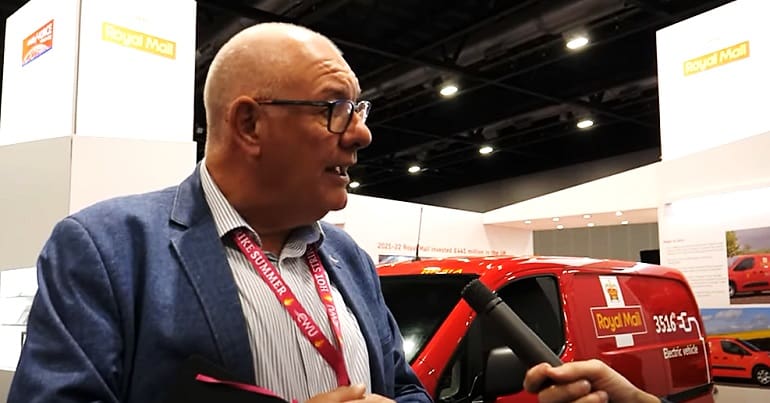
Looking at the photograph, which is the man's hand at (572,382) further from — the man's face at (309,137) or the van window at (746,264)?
the van window at (746,264)

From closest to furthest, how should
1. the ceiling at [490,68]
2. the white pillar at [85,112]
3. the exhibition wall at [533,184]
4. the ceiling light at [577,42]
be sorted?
the white pillar at [85,112]
the ceiling at [490,68]
the ceiling light at [577,42]
the exhibition wall at [533,184]

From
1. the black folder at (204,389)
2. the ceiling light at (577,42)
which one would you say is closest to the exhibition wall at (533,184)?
the ceiling light at (577,42)

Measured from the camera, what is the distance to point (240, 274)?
1.28m

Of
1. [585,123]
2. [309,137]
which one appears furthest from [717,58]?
[585,123]

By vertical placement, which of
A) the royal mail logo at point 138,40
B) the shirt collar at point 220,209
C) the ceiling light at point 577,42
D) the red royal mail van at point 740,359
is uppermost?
the ceiling light at point 577,42

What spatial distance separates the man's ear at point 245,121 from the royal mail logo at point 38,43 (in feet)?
10.2

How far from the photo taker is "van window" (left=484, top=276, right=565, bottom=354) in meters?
3.40

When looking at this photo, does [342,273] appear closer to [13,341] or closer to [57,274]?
[57,274]

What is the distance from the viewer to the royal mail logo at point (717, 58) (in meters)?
5.52

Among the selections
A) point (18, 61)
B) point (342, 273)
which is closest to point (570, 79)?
point (18, 61)

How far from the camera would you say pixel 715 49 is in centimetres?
574

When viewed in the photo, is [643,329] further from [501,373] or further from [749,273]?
[749,273]

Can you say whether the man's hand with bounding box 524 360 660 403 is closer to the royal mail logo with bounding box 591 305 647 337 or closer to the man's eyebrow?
the man's eyebrow

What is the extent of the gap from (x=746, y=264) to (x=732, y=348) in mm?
700
